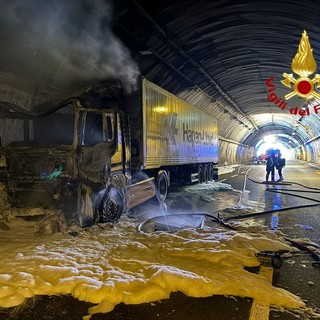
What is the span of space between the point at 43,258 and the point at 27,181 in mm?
2391

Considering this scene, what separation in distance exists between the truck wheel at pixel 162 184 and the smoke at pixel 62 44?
11.9 feet

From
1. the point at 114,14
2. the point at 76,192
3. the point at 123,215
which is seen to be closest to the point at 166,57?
the point at 114,14

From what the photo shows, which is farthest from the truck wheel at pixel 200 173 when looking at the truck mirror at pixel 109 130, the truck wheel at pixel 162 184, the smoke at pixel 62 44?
the truck mirror at pixel 109 130

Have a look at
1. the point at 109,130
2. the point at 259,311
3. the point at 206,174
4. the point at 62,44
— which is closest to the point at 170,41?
the point at 62,44

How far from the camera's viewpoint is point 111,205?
7426 mm

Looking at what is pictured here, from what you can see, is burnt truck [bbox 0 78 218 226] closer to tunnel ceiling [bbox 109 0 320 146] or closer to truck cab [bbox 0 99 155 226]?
truck cab [bbox 0 99 155 226]

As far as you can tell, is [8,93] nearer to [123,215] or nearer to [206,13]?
[123,215]

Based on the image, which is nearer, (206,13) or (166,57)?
(206,13)

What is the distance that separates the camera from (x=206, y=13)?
34.7 ft

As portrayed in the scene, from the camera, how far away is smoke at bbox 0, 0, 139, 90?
7.71 m

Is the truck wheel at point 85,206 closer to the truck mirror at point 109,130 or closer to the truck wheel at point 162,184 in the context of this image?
the truck mirror at point 109,130

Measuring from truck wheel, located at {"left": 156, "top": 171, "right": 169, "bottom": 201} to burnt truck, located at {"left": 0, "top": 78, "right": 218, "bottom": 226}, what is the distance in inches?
16.9

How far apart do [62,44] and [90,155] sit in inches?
166

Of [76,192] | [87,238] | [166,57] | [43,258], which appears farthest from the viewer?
[166,57]
